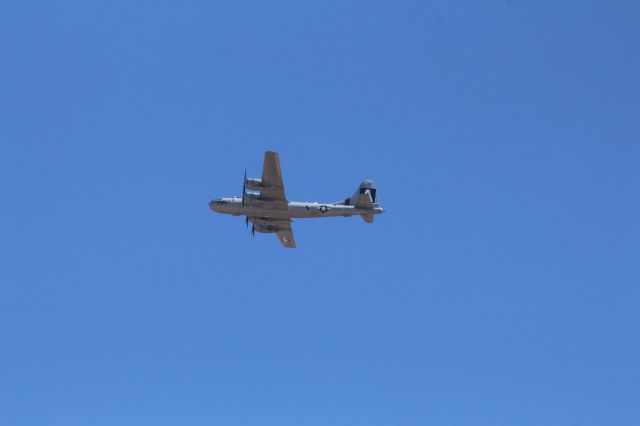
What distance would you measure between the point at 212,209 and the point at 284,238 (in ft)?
34.8

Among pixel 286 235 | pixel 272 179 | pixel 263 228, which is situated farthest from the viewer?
pixel 286 235

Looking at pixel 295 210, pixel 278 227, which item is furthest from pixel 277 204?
pixel 278 227

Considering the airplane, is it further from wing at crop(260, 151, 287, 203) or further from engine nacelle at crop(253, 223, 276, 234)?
engine nacelle at crop(253, 223, 276, 234)

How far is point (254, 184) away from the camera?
3735 inches

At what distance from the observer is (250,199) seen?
96.2 m

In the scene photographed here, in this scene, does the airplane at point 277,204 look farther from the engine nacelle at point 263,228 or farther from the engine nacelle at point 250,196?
the engine nacelle at point 263,228

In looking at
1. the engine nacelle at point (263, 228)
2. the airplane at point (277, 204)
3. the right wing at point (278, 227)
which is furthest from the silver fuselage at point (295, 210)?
the engine nacelle at point (263, 228)

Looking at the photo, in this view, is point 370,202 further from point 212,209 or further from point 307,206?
point 212,209

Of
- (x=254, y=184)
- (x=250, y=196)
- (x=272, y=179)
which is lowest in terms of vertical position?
(x=250, y=196)

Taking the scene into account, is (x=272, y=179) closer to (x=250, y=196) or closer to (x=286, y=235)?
(x=250, y=196)

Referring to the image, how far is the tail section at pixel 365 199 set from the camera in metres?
96.1

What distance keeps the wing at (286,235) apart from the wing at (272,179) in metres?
8.49

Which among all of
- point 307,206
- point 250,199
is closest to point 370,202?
point 307,206

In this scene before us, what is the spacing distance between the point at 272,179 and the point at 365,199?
1006 cm
